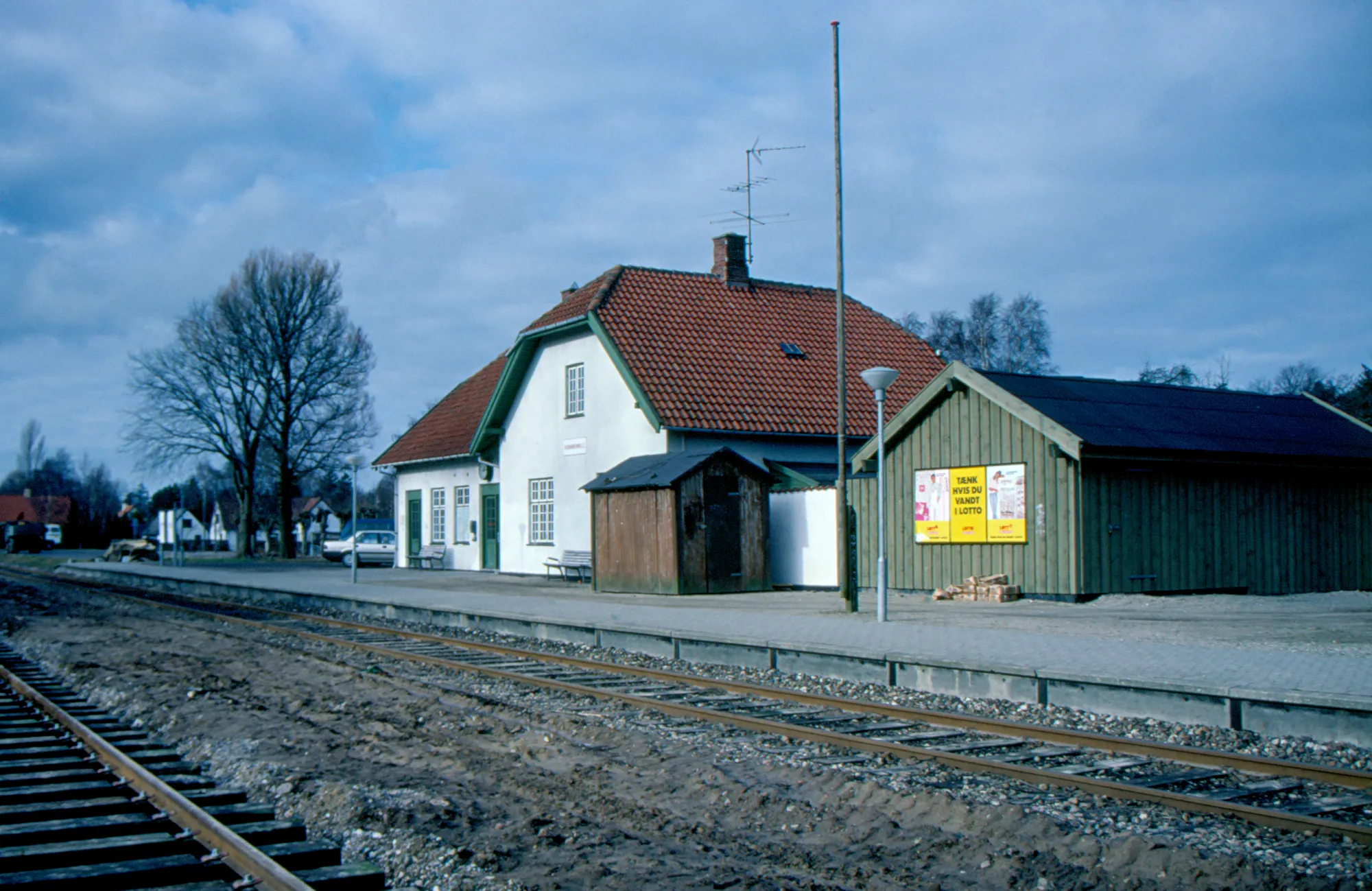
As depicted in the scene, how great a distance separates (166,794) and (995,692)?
7030 millimetres

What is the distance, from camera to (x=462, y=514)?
115 ft

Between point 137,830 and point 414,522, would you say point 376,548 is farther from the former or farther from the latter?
point 137,830

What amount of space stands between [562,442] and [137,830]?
23.4 metres

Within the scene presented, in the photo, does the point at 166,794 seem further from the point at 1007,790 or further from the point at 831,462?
the point at 831,462

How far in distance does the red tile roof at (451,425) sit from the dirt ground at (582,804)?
2377cm

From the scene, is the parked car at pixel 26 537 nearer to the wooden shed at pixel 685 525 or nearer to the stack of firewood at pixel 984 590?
the wooden shed at pixel 685 525

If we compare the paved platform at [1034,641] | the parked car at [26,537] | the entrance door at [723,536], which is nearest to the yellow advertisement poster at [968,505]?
the paved platform at [1034,641]

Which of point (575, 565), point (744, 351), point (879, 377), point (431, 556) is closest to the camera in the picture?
point (879, 377)

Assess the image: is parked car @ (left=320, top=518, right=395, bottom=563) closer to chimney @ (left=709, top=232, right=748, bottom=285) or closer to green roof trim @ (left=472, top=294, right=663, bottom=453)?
green roof trim @ (left=472, top=294, right=663, bottom=453)

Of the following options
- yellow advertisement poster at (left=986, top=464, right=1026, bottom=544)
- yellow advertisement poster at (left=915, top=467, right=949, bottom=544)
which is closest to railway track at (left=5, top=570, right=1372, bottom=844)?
yellow advertisement poster at (left=986, top=464, right=1026, bottom=544)

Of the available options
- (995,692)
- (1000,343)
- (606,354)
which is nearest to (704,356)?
(606,354)

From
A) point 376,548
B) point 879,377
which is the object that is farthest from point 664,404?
point 376,548

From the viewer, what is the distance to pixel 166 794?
20.8ft

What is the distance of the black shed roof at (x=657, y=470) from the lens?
22.1 metres
